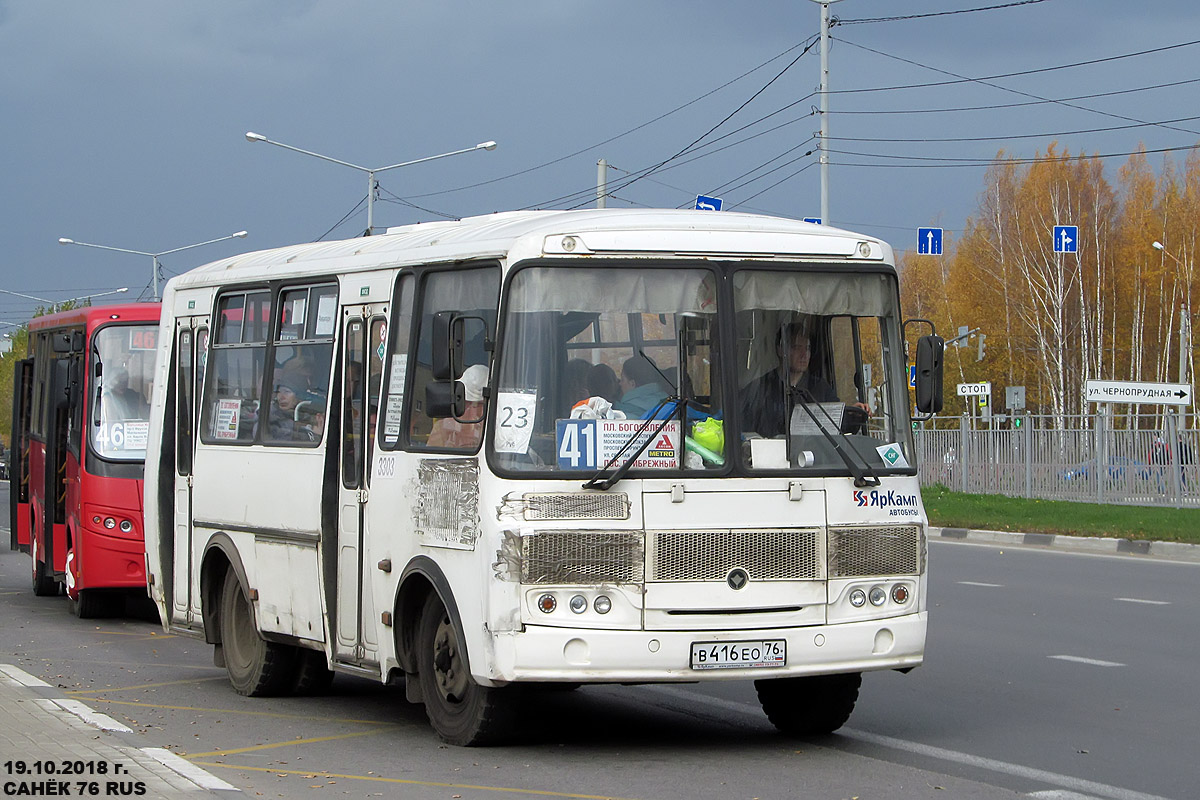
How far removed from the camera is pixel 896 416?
8.98 metres

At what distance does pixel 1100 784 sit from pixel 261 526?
5.28 m

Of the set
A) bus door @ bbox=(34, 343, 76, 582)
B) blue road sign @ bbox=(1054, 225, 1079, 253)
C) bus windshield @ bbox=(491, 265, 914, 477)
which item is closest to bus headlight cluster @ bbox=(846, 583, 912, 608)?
bus windshield @ bbox=(491, 265, 914, 477)

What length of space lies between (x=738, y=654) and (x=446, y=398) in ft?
6.03

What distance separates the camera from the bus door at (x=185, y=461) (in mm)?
11797

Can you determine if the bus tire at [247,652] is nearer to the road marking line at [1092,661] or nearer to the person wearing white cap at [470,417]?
the person wearing white cap at [470,417]

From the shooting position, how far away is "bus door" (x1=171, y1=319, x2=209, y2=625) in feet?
38.7

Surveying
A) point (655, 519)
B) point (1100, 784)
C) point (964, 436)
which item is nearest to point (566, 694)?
point (655, 519)

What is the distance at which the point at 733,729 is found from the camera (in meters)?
9.41

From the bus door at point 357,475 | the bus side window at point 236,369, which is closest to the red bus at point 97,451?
the bus side window at point 236,369

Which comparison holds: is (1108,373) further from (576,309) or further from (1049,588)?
(576,309)

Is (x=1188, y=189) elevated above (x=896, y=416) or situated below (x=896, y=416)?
above

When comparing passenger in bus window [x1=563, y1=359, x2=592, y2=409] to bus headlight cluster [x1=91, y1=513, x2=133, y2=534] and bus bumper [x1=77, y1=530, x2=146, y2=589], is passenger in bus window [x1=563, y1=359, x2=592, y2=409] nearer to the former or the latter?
bus bumper [x1=77, y1=530, x2=146, y2=589]

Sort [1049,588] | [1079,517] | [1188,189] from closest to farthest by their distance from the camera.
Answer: [1049,588] < [1079,517] < [1188,189]

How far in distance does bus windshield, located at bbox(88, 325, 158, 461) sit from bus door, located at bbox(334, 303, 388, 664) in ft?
22.9
